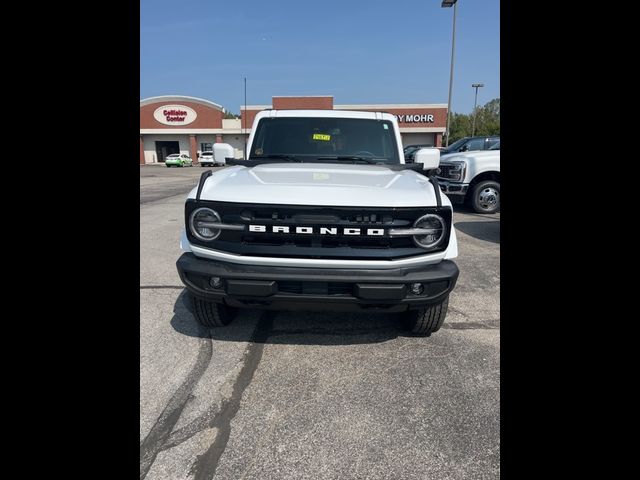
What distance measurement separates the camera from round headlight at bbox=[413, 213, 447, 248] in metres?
2.32

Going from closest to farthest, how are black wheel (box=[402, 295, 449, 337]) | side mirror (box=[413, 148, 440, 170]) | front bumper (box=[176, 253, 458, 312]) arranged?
front bumper (box=[176, 253, 458, 312]), black wheel (box=[402, 295, 449, 337]), side mirror (box=[413, 148, 440, 170])

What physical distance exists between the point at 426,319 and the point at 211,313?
5.44ft

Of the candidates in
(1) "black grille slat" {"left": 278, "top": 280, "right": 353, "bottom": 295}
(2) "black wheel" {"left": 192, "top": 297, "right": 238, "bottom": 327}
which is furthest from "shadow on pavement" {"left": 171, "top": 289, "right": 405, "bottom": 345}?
(1) "black grille slat" {"left": 278, "top": 280, "right": 353, "bottom": 295}

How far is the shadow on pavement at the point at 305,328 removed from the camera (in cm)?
288

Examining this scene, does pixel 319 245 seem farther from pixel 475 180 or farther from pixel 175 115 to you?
pixel 175 115

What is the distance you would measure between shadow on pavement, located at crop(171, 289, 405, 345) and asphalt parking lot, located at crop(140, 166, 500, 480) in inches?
0.6

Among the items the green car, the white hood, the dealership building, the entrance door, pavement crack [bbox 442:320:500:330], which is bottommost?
A: pavement crack [bbox 442:320:500:330]

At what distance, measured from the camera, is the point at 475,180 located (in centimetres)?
848

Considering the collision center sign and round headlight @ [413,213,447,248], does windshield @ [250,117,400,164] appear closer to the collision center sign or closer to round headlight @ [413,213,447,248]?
round headlight @ [413,213,447,248]

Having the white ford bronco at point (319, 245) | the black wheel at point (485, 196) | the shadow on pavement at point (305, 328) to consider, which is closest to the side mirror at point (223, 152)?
the white ford bronco at point (319, 245)

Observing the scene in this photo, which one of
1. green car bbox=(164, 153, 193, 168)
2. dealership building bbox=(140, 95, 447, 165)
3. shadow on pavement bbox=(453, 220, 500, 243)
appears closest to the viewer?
shadow on pavement bbox=(453, 220, 500, 243)
